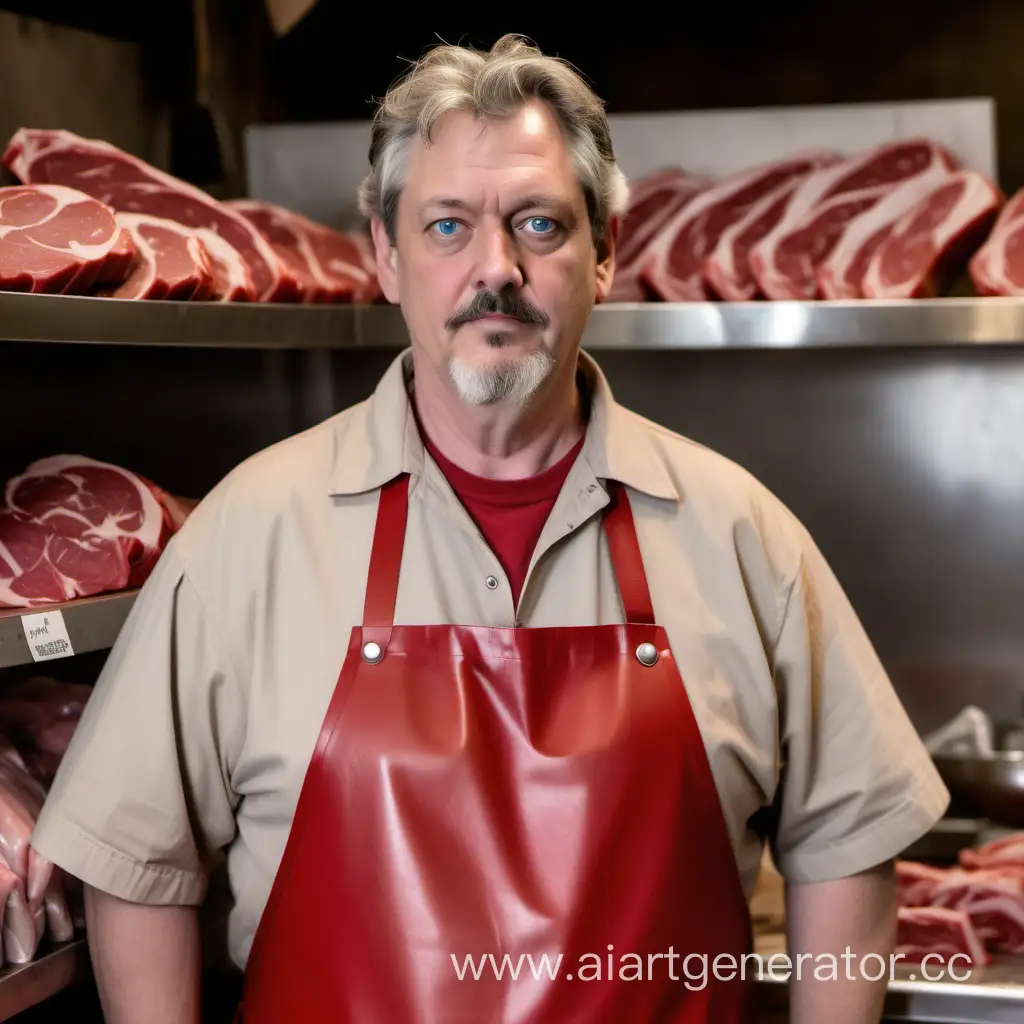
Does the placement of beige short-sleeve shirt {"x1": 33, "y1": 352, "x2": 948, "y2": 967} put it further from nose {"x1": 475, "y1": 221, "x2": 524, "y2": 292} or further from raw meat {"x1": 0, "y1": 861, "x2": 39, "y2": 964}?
nose {"x1": 475, "y1": 221, "x2": 524, "y2": 292}

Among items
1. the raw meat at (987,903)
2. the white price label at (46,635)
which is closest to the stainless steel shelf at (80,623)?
the white price label at (46,635)

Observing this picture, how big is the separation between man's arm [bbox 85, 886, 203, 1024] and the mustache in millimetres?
788

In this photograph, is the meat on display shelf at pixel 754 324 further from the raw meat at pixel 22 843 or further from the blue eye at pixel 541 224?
the raw meat at pixel 22 843

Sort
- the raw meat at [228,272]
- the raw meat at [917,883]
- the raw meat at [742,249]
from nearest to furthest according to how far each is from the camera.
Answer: the raw meat at [228,272]
the raw meat at [917,883]
the raw meat at [742,249]

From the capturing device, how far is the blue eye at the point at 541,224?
1639 millimetres

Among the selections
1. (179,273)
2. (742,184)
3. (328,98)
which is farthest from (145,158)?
(742,184)

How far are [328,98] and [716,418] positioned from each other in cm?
103

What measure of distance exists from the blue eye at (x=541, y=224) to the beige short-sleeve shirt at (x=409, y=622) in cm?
25

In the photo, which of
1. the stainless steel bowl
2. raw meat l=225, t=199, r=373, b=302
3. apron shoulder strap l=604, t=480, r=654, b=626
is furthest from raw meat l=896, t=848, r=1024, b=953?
raw meat l=225, t=199, r=373, b=302

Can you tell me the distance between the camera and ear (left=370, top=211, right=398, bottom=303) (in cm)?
177

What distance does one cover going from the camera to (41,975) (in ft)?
5.30

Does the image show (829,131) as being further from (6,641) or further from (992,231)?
(6,641)

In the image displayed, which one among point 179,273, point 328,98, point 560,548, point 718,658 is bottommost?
point 718,658

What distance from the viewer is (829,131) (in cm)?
259
